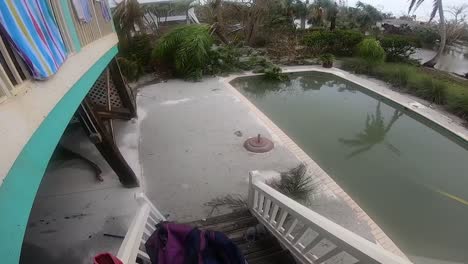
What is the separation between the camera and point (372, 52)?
8.60 meters

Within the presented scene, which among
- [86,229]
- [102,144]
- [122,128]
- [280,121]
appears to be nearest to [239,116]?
[280,121]

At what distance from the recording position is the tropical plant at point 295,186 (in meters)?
3.38

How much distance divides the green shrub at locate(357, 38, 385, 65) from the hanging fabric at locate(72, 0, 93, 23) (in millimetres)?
8285

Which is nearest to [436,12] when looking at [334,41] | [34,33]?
[334,41]

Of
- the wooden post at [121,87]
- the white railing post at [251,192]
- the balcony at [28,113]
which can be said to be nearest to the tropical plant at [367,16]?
the wooden post at [121,87]

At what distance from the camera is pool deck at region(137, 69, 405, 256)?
3311 mm

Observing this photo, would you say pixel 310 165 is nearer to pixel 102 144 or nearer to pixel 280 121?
pixel 280 121

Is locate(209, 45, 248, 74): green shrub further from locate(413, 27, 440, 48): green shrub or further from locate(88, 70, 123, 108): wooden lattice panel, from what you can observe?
locate(413, 27, 440, 48): green shrub

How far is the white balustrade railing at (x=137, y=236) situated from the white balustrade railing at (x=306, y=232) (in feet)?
3.58

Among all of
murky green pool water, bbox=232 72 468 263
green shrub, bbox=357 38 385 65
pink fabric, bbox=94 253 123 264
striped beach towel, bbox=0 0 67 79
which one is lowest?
murky green pool water, bbox=232 72 468 263

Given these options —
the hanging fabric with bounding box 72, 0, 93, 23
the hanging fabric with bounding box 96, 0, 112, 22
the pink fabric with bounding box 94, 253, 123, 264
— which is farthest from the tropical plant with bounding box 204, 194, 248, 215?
the hanging fabric with bounding box 96, 0, 112, 22

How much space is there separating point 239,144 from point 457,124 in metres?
4.83

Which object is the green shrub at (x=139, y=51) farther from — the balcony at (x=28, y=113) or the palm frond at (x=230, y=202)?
the palm frond at (x=230, y=202)

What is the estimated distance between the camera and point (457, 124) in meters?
5.33
